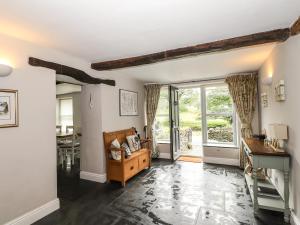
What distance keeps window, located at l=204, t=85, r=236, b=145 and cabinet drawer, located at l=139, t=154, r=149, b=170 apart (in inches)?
72.9

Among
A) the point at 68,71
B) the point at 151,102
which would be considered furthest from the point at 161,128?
the point at 68,71

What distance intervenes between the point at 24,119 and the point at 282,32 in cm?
334

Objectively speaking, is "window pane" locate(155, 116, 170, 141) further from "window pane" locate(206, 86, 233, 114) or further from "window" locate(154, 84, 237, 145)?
"window pane" locate(206, 86, 233, 114)

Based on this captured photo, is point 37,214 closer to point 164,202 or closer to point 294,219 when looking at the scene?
point 164,202

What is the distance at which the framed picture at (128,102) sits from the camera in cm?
433

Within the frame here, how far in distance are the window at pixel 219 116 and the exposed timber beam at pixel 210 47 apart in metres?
2.67

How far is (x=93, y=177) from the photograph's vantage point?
12.4 feet

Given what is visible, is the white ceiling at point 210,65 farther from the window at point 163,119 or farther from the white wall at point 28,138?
the white wall at point 28,138

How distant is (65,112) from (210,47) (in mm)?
6037

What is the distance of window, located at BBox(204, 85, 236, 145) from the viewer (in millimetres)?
4957

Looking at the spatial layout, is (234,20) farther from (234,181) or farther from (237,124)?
(237,124)

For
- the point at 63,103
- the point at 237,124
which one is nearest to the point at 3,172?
the point at 237,124

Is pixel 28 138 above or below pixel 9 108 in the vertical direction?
below

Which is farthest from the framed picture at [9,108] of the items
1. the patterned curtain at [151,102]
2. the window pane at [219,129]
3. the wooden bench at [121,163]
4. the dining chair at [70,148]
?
the window pane at [219,129]
